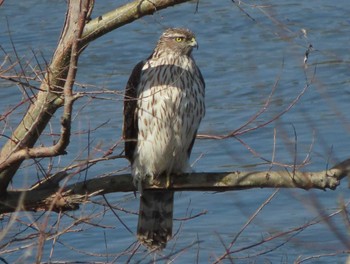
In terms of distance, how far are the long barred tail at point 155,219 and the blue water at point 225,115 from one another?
12 cm

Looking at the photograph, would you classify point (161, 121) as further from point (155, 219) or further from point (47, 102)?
point (47, 102)

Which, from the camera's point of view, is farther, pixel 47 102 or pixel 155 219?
pixel 155 219

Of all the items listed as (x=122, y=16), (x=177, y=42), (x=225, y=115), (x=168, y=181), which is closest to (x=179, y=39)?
(x=177, y=42)

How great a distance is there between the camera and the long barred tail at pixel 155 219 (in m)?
7.48

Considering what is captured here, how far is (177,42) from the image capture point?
7.40m

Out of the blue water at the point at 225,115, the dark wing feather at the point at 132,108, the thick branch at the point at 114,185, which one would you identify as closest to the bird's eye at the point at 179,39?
the dark wing feather at the point at 132,108

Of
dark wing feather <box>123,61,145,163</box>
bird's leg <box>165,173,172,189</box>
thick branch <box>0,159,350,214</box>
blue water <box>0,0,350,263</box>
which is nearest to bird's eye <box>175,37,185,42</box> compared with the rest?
dark wing feather <box>123,61,145,163</box>

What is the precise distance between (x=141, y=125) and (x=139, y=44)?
8660 millimetres

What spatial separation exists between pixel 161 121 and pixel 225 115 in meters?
5.93

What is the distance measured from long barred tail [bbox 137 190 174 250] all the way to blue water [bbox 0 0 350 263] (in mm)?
117

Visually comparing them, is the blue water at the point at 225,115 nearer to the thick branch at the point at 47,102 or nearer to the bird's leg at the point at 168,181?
the bird's leg at the point at 168,181

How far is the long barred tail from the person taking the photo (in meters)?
7.48

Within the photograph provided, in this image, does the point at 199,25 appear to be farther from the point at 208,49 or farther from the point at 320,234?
the point at 320,234

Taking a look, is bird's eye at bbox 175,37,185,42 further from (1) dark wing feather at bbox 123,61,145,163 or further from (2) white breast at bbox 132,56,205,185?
(1) dark wing feather at bbox 123,61,145,163
